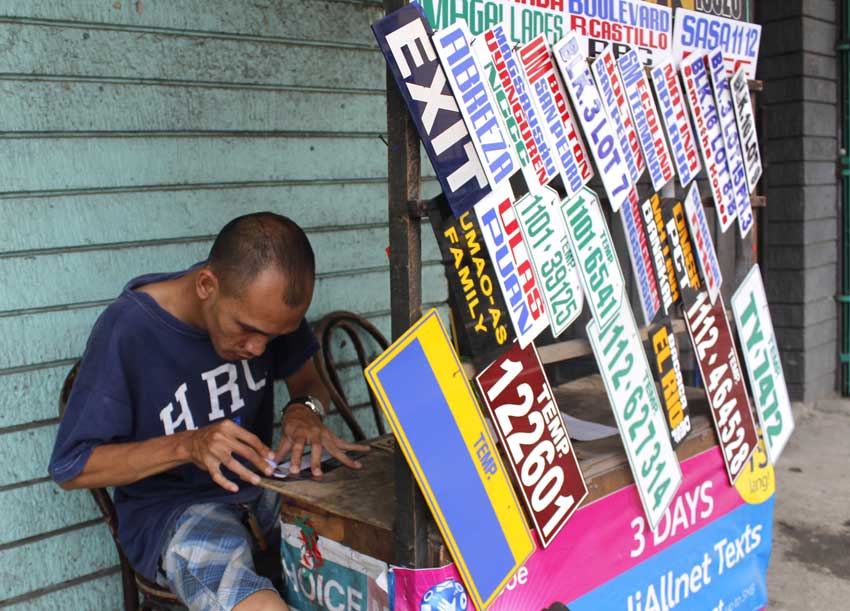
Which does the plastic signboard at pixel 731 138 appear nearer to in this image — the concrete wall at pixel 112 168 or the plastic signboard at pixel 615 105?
the plastic signboard at pixel 615 105

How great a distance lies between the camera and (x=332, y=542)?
1.93 metres

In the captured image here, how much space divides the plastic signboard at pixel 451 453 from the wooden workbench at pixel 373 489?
3.8 inches

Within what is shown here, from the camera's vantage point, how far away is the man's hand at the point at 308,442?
6.93 feet

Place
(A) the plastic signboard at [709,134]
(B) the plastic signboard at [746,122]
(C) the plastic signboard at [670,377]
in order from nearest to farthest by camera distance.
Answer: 1. (C) the plastic signboard at [670,377]
2. (A) the plastic signboard at [709,134]
3. (B) the plastic signboard at [746,122]

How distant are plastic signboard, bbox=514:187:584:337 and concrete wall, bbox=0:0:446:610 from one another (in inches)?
53.7

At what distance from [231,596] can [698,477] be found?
1.37 meters

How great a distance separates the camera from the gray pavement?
3456 millimetres

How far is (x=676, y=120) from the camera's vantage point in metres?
2.36

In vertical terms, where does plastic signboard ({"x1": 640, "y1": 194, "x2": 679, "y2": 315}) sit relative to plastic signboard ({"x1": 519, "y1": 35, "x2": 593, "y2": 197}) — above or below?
below

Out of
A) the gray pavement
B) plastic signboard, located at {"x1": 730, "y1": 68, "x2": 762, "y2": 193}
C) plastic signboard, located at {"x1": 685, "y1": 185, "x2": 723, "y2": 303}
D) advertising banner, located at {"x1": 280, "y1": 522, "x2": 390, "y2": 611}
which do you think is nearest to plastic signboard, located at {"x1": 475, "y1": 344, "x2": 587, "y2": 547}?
advertising banner, located at {"x1": 280, "y1": 522, "x2": 390, "y2": 611}

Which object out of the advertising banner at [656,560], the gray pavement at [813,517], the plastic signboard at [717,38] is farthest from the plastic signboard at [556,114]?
the gray pavement at [813,517]

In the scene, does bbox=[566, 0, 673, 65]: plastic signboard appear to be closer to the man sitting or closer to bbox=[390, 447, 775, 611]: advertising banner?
the man sitting

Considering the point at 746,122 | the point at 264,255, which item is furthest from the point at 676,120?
the point at 264,255

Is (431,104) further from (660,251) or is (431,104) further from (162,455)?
(162,455)
